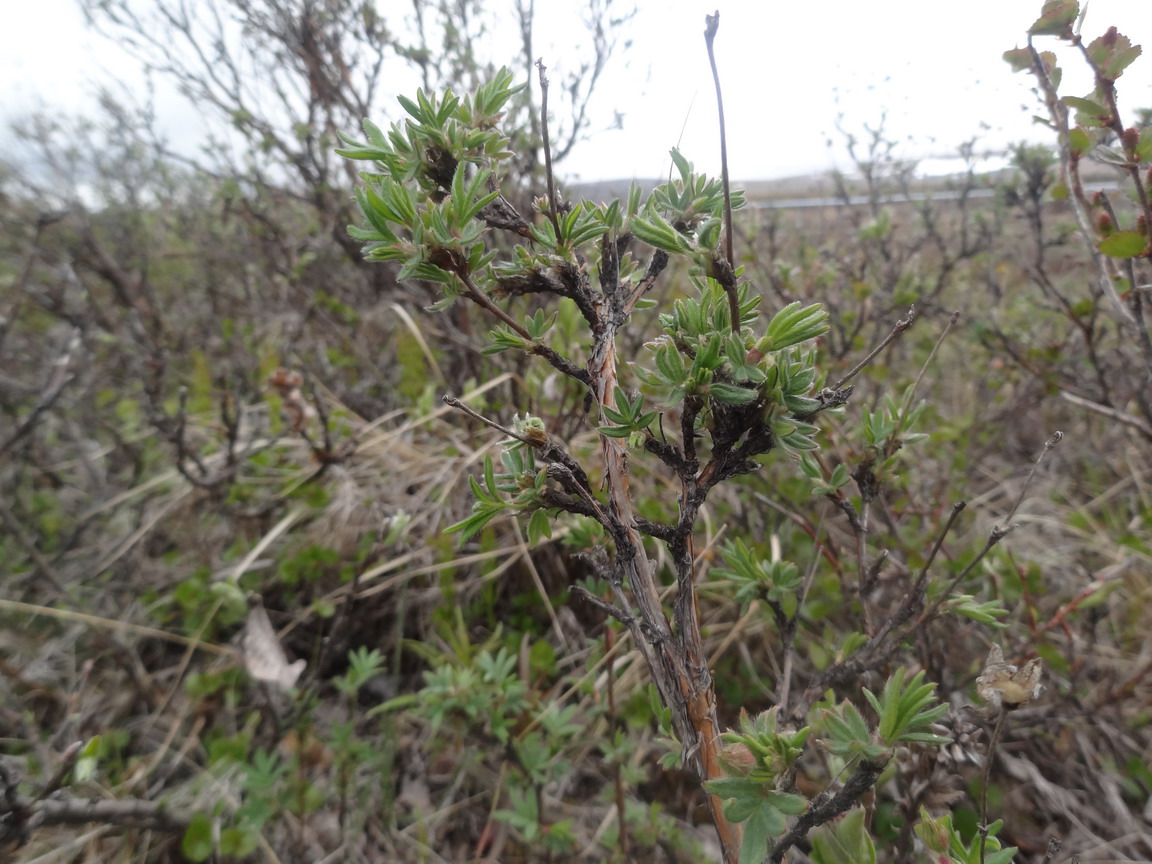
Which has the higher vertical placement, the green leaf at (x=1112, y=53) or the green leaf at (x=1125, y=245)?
the green leaf at (x=1112, y=53)

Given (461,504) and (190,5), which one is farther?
(190,5)

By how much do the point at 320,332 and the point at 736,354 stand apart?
3.59 metres

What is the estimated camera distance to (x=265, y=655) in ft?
6.66

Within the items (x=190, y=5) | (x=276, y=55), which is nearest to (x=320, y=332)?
(x=276, y=55)

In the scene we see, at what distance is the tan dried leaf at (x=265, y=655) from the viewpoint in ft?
6.33

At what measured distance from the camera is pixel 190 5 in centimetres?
341

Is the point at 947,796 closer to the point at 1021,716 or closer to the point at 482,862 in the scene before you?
the point at 1021,716

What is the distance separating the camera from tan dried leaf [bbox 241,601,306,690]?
1.93 metres

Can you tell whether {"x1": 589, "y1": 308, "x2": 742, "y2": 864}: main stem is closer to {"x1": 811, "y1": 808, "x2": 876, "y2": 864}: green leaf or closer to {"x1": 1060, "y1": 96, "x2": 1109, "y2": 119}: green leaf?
{"x1": 811, "y1": 808, "x2": 876, "y2": 864}: green leaf

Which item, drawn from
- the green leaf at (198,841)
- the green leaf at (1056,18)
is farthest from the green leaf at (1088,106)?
the green leaf at (198,841)

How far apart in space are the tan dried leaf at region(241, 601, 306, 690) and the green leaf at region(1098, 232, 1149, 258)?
218cm

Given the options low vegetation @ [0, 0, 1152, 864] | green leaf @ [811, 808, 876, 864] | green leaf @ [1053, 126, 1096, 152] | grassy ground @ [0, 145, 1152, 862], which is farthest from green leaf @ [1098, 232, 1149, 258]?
green leaf @ [811, 808, 876, 864]

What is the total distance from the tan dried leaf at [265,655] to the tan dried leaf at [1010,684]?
1.77 metres

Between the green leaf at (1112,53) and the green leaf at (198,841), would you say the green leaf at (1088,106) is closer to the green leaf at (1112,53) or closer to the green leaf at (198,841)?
the green leaf at (1112,53)
